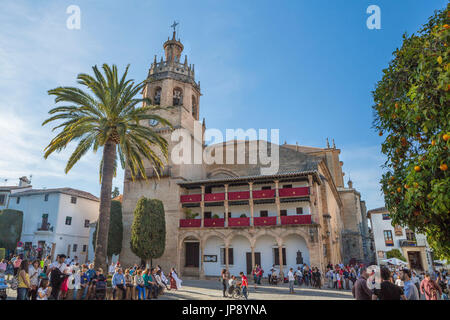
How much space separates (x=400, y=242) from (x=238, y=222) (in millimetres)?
23819

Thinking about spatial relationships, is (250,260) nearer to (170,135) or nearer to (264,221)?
(264,221)

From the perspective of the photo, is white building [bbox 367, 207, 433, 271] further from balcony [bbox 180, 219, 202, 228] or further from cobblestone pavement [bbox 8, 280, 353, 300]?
balcony [bbox 180, 219, 202, 228]

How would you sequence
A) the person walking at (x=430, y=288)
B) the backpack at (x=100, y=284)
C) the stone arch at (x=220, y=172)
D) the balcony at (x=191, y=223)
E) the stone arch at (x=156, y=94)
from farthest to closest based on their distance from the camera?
the stone arch at (x=220, y=172) → the stone arch at (x=156, y=94) → the balcony at (x=191, y=223) → the backpack at (x=100, y=284) → the person walking at (x=430, y=288)

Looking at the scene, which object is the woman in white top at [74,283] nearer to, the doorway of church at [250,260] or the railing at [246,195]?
the railing at [246,195]

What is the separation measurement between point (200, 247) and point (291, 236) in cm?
843

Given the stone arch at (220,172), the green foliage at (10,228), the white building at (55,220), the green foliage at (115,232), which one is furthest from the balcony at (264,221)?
the green foliage at (10,228)

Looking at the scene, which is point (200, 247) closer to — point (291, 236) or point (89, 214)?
point (291, 236)

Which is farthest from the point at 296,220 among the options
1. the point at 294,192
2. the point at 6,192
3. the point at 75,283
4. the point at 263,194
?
the point at 6,192

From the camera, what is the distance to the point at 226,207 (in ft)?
84.5

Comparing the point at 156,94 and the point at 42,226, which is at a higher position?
the point at 156,94

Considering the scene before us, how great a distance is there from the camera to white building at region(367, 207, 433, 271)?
32.3 meters

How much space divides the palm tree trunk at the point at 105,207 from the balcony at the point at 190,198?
12.1 meters

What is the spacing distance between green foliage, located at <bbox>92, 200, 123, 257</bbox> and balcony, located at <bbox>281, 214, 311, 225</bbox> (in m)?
16.1

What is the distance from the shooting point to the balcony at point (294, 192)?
926 inches
